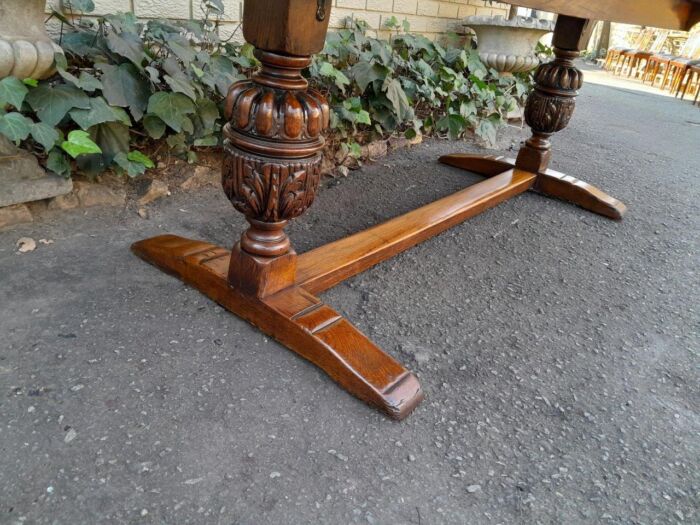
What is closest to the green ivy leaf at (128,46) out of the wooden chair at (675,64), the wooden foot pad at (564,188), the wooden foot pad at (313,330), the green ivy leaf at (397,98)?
the wooden foot pad at (313,330)

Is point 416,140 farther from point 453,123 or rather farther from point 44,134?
point 44,134

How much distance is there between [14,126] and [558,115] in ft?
6.47

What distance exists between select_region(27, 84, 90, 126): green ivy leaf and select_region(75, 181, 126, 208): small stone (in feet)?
0.81

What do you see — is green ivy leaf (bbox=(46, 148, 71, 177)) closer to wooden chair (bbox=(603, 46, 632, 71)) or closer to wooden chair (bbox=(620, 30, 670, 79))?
wooden chair (bbox=(620, 30, 670, 79))

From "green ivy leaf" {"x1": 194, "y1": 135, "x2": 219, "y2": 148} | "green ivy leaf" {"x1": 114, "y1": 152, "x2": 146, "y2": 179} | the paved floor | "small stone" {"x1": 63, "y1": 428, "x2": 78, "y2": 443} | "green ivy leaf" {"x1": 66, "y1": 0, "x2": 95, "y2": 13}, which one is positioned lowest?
"small stone" {"x1": 63, "y1": 428, "x2": 78, "y2": 443}

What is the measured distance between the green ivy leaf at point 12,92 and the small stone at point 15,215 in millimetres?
313

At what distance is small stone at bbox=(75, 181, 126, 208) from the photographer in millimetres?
1680

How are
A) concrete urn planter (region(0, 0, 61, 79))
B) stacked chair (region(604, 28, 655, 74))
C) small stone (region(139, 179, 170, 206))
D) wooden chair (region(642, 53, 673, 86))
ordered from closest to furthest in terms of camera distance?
concrete urn planter (region(0, 0, 61, 79)), small stone (region(139, 179, 170, 206)), wooden chair (region(642, 53, 673, 86)), stacked chair (region(604, 28, 655, 74))

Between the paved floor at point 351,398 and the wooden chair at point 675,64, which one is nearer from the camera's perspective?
the paved floor at point 351,398

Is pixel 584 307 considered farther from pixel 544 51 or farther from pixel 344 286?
pixel 544 51

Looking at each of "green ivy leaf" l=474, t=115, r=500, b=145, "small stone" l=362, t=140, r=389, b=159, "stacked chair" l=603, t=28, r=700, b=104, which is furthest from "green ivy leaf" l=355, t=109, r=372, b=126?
"stacked chair" l=603, t=28, r=700, b=104

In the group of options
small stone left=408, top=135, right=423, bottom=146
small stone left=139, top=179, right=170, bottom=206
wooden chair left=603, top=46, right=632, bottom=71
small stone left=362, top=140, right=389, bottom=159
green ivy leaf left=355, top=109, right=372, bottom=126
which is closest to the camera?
small stone left=139, top=179, right=170, bottom=206

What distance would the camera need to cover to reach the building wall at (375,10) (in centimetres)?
204

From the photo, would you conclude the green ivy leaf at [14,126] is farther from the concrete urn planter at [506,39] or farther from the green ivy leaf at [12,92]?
the concrete urn planter at [506,39]
